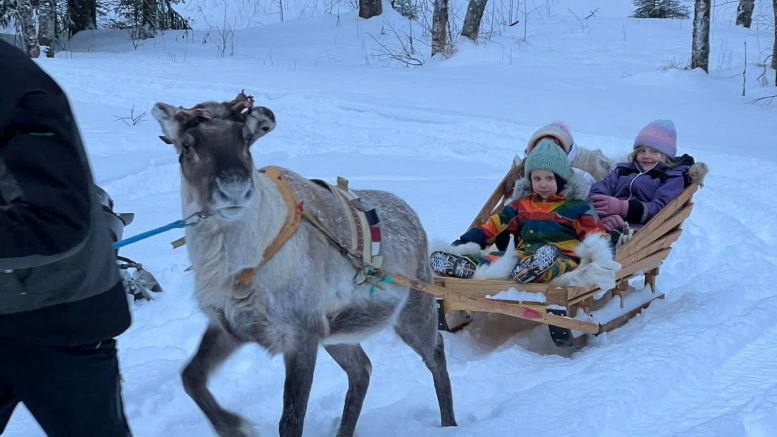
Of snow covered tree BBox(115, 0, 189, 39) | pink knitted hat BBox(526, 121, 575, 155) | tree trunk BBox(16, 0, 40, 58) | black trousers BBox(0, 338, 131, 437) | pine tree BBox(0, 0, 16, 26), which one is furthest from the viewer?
snow covered tree BBox(115, 0, 189, 39)

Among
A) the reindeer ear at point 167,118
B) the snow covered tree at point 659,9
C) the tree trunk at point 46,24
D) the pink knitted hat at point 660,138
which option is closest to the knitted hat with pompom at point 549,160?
the pink knitted hat at point 660,138

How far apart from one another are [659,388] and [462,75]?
12.4 meters

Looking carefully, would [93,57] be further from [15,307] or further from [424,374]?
[15,307]

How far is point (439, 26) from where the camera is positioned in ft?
59.8

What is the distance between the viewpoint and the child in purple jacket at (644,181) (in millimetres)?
6590

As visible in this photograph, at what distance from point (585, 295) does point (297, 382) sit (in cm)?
263

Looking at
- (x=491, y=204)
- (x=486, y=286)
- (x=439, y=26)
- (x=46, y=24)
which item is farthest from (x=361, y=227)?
(x=46, y=24)

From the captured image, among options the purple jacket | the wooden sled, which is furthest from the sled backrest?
the purple jacket

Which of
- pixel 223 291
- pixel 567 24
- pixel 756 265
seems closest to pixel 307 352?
pixel 223 291

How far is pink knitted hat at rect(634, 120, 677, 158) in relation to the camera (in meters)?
7.00

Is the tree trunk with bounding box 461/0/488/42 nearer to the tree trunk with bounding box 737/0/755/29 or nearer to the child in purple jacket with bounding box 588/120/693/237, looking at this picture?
the tree trunk with bounding box 737/0/755/29

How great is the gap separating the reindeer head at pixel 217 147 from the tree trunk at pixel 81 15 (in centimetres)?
2037

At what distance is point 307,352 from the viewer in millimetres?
3551

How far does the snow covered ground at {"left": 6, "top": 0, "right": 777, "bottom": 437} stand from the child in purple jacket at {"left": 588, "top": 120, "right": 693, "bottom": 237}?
0.77 metres
